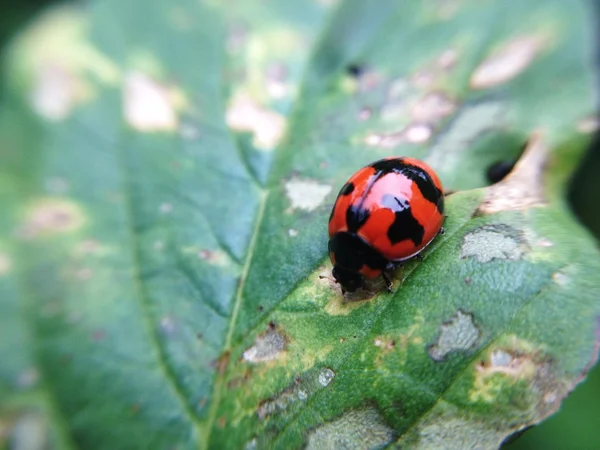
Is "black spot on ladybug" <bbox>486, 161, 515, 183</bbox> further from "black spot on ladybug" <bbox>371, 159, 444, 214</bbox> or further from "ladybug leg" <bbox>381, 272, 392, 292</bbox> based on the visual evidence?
"ladybug leg" <bbox>381, 272, 392, 292</bbox>

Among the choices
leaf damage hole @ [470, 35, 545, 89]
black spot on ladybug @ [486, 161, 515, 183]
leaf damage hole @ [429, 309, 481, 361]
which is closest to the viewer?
leaf damage hole @ [429, 309, 481, 361]

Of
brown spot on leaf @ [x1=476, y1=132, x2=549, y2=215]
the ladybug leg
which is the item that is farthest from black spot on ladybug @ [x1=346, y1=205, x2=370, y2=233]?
brown spot on leaf @ [x1=476, y1=132, x2=549, y2=215]

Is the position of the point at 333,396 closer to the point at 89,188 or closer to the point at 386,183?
the point at 386,183

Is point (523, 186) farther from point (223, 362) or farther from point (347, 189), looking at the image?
point (223, 362)

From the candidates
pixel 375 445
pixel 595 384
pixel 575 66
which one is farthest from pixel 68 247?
pixel 595 384

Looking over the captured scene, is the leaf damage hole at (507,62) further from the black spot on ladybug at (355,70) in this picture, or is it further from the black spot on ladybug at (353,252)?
the black spot on ladybug at (353,252)

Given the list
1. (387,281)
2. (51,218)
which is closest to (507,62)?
(387,281)

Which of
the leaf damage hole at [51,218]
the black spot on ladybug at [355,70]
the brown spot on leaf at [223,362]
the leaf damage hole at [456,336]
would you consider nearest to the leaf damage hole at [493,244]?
the leaf damage hole at [456,336]
